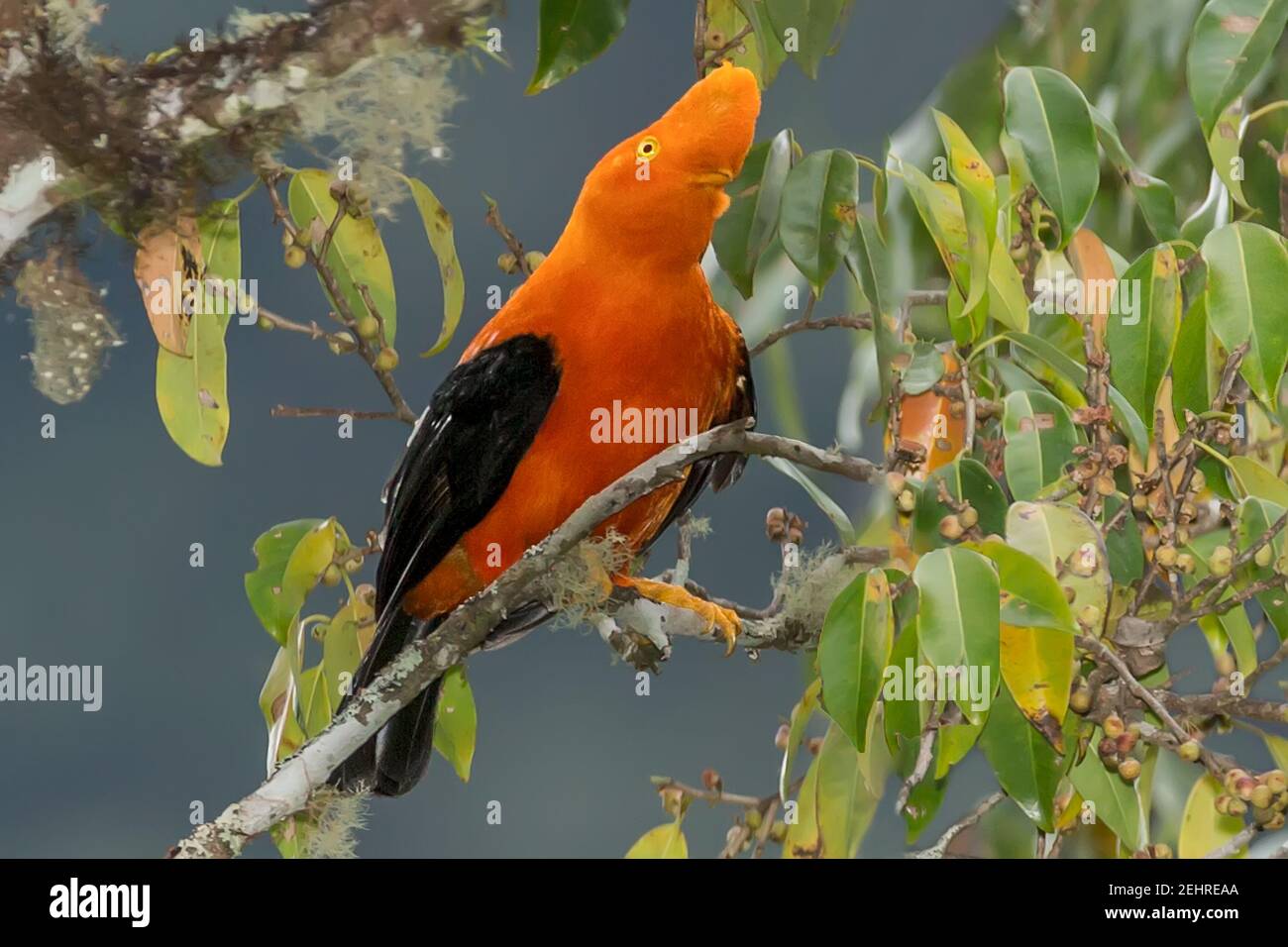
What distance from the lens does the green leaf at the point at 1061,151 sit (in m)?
1.95

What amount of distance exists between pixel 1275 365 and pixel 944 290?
0.58 metres

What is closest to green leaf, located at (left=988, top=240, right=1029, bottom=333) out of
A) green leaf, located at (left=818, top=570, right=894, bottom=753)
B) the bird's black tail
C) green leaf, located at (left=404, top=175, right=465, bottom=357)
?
green leaf, located at (left=818, top=570, right=894, bottom=753)

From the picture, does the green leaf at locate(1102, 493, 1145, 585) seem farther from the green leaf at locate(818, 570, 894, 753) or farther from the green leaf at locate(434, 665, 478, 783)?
the green leaf at locate(434, 665, 478, 783)

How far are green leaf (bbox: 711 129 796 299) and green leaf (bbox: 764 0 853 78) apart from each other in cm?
12

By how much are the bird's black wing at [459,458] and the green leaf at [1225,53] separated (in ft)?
3.36

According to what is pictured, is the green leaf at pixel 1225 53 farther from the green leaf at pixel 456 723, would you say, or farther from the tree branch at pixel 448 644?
the green leaf at pixel 456 723

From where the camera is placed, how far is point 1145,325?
1906 millimetres

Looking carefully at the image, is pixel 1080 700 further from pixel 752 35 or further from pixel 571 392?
pixel 752 35

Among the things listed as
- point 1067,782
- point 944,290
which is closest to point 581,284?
point 944,290

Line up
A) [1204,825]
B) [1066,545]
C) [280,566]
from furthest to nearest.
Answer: [280,566]
[1204,825]
[1066,545]

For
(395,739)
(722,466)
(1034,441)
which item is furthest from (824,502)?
(395,739)

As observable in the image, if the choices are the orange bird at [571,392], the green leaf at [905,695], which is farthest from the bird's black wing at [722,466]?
the green leaf at [905,695]

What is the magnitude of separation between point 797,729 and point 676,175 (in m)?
0.87

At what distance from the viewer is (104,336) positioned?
2.24m
